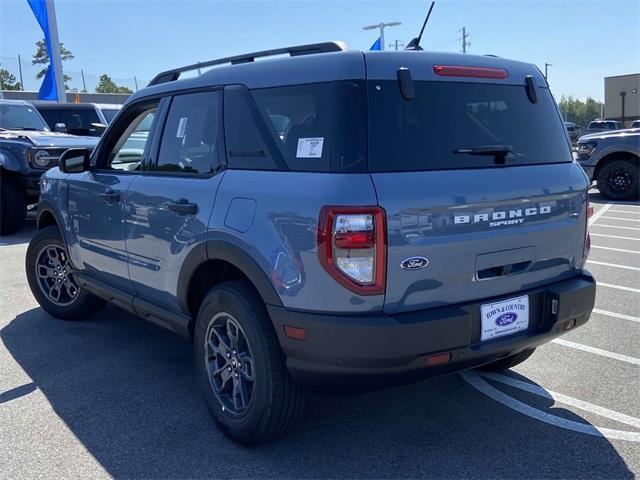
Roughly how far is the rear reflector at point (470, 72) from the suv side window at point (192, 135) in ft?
3.87

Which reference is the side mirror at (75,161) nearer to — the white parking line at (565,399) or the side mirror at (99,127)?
the white parking line at (565,399)

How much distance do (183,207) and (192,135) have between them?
19.8 inches

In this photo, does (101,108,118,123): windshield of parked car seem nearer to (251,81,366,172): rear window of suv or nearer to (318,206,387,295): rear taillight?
(251,81,366,172): rear window of suv

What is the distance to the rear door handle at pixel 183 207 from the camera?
3.24 meters

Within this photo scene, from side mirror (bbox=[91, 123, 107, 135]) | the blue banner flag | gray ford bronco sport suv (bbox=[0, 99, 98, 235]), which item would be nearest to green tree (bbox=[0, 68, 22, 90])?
the blue banner flag

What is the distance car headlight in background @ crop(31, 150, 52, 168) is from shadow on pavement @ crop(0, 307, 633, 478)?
5447 mm

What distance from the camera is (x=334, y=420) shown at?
3402mm

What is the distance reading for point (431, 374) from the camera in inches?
108

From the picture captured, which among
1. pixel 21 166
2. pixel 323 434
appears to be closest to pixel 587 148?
pixel 21 166

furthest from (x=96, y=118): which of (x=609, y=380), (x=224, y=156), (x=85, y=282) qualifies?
(x=609, y=380)

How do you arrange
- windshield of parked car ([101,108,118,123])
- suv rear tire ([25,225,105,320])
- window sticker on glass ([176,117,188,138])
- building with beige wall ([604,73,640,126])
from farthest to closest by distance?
building with beige wall ([604,73,640,126]) < windshield of parked car ([101,108,118,123]) < suv rear tire ([25,225,105,320]) < window sticker on glass ([176,117,188,138])

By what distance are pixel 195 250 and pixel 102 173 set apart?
147 centimetres

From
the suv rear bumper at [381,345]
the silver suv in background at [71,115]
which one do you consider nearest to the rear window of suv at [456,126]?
the suv rear bumper at [381,345]

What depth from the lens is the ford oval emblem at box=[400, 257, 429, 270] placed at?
2.59m
